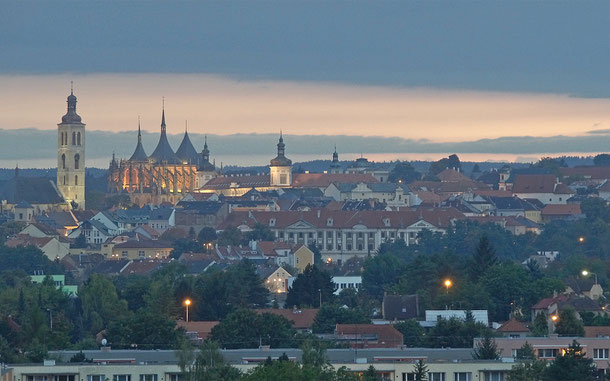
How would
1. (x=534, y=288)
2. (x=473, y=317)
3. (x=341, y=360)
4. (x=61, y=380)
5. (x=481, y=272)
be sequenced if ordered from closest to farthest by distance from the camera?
1. (x=61, y=380)
2. (x=341, y=360)
3. (x=473, y=317)
4. (x=534, y=288)
5. (x=481, y=272)

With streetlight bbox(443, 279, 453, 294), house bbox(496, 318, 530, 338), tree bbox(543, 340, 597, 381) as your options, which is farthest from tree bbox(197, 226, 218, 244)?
tree bbox(543, 340, 597, 381)

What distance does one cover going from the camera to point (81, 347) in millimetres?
73812

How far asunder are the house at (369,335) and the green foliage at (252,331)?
1739mm

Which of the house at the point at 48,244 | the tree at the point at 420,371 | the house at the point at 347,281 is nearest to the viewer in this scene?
the tree at the point at 420,371

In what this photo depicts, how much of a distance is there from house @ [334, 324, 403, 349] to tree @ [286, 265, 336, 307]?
63.3 ft

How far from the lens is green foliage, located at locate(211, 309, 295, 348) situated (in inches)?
2911

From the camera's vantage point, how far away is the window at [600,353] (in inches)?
2621

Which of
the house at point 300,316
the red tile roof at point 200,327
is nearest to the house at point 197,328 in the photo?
the red tile roof at point 200,327

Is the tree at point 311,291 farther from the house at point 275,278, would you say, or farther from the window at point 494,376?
the window at point 494,376

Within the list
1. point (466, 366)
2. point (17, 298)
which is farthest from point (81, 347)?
point (17, 298)

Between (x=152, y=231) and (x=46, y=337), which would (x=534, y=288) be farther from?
(x=152, y=231)

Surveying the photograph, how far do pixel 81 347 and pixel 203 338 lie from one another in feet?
16.8

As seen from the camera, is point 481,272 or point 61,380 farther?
point 481,272

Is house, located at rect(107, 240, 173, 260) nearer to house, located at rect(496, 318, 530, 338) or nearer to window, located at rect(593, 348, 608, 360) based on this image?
house, located at rect(496, 318, 530, 338)
